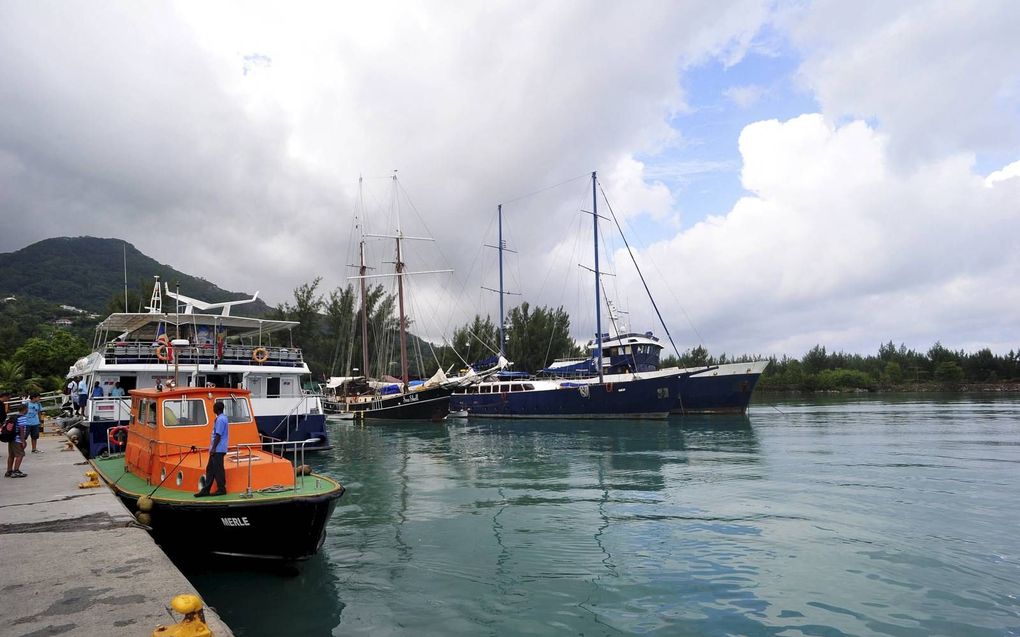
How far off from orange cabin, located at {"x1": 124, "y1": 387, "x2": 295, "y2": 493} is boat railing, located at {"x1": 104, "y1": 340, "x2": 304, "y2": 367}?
30.0 feet

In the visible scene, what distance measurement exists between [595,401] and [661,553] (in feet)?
106

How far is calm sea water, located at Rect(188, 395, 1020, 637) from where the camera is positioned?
7664 millimetres

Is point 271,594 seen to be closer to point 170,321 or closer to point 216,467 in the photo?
point 216,467

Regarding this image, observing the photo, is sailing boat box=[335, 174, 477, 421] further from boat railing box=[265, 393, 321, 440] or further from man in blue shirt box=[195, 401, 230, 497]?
man in blue shirt box=[195, 401, 230, 497]

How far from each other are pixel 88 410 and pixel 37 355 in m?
36.7

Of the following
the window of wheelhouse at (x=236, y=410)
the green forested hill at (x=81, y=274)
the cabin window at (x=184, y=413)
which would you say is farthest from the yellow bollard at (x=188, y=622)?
the green forested hill at (x=81, y=274)

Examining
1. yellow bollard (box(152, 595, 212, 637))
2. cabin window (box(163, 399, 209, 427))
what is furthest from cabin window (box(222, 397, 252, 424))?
yellow bollard (box(152, 595, 212, 637))

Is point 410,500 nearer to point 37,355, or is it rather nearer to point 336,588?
point 336,588

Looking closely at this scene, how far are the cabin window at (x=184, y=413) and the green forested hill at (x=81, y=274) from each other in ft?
370

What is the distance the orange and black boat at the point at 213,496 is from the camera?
9.19 metres

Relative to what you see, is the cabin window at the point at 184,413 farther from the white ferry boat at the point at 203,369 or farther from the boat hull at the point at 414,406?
the boat hull at the point at 414,406

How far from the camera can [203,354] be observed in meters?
23.3

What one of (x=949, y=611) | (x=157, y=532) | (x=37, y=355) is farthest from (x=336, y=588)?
(x=37, y=355)

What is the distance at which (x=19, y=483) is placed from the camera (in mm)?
11844
